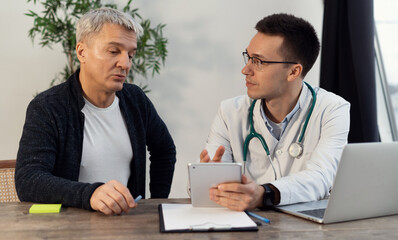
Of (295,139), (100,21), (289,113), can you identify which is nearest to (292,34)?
(289,113)

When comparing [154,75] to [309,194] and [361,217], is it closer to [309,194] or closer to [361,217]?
[309,194]

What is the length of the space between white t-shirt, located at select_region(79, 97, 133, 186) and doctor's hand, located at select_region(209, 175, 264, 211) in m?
0.69

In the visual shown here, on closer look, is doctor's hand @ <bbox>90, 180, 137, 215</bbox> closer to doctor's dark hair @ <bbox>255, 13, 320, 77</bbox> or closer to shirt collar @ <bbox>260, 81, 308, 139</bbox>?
shirt collar @ <bbox>260, 81, 308, 139</bbox>

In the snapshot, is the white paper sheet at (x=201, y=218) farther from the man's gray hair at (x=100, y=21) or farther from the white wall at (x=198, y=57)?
the white wall at (x=198, y=57)

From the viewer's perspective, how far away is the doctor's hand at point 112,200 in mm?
1409

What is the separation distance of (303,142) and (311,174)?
25cm

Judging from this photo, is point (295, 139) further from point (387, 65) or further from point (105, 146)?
point (387, 65)

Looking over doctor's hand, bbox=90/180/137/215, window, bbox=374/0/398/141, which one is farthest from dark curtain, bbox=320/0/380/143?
doctor's hand, bbox=90/180/137/215

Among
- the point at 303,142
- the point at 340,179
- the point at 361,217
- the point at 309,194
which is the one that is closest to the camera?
the point at 340,179

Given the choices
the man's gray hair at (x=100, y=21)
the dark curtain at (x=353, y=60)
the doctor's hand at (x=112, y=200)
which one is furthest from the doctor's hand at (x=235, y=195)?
the dark curtain at (x=353, y=60)

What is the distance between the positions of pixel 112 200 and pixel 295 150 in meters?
0.80

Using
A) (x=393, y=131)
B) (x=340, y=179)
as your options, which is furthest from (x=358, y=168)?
(x=393, y=131)

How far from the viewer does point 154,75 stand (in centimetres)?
381

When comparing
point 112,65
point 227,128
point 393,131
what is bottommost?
point 393,131
